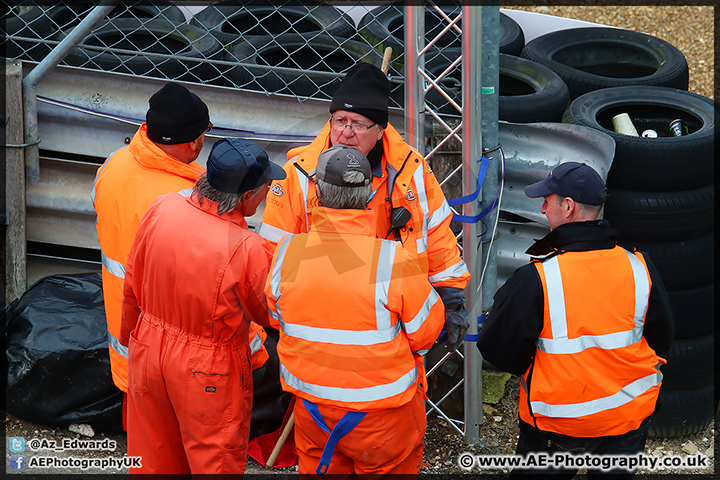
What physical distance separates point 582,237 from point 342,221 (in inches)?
41.5

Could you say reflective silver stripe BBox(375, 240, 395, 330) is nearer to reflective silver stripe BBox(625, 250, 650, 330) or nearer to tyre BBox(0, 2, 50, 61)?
reflective silver stripe BBox(625, 250, 650, 330)

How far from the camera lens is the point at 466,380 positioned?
4125 mm

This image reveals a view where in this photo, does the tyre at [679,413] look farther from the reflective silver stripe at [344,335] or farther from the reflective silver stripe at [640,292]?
the reflective silver stripe at [344,335]

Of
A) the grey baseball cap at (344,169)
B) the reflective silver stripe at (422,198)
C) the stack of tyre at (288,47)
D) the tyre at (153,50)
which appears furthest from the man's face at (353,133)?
the tyre at (153,50)

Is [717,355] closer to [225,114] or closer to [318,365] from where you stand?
[318,365]

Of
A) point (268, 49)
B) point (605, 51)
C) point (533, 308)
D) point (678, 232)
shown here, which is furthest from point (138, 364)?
point (605, 51)

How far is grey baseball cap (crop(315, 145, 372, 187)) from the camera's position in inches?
105

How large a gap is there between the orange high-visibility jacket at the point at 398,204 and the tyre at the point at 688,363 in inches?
64.6

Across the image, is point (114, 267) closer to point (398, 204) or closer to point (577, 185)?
point (398, 204)

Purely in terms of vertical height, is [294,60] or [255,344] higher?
[294,60]

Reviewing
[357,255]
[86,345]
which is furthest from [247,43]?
[357,255]

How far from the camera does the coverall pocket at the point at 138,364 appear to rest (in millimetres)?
3018

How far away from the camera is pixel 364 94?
326cm

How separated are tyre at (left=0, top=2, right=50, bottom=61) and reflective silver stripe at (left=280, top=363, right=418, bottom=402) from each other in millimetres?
3464
